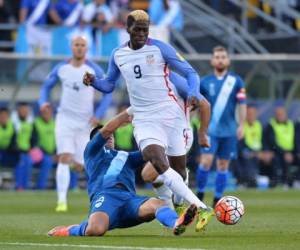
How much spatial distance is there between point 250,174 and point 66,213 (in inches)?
427

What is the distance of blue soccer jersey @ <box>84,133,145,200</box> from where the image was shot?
12.7 metres

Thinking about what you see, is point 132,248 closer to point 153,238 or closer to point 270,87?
point 153,238

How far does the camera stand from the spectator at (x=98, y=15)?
28.0 meters

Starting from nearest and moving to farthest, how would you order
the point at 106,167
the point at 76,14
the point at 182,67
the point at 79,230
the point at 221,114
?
the point at 79,230
the point at 106,167
the point at 182,67
the point at 221,114
the point at 76,14

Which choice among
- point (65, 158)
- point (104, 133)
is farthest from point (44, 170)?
point (104, 133)

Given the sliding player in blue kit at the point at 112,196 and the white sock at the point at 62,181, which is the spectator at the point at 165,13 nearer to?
the white sock at the point at 62,181

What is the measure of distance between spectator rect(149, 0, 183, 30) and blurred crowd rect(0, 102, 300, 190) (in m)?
2.62

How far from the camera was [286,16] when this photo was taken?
106 ft

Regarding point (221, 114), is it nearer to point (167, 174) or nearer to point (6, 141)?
point (167, 174)

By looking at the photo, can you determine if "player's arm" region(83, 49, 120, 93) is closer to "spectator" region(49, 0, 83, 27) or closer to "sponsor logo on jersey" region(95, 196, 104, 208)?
"sponsor logo on jersey" region(95, 196, 104, 208)

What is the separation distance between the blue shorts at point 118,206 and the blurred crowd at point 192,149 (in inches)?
531

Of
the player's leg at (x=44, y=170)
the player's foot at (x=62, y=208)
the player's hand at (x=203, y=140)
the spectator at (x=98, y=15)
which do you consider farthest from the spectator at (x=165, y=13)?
the player's hand at (x=203, y=140)

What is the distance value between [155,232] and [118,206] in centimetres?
129

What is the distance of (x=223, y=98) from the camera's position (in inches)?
767
